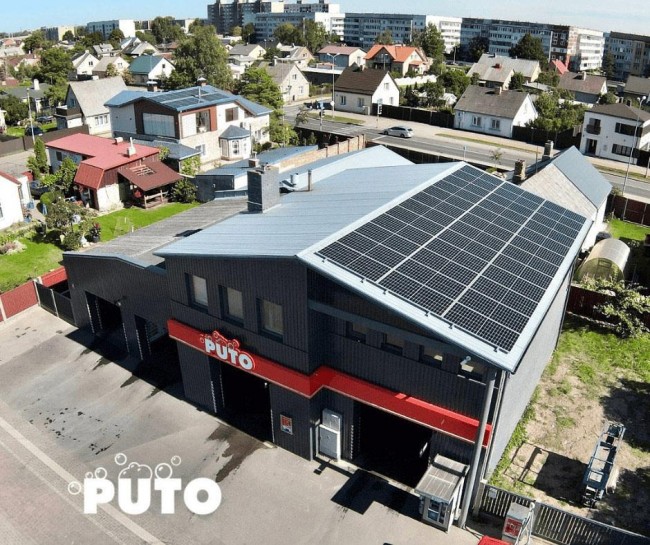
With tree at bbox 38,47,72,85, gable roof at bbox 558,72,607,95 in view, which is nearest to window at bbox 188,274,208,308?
tree at bbox 38,47,72,85

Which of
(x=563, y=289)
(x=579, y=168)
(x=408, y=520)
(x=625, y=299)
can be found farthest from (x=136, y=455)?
(x=579, y=168)

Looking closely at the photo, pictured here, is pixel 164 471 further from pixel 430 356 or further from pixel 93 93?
pixel 93 93

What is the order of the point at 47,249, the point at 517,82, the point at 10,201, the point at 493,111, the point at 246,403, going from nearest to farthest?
the point at 246,403 < the point at 47,249 < the point at 10,201 < the point at 493,111 < the point at 517,82

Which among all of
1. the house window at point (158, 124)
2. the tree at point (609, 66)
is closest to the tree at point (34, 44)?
the house window at point (158, 124)

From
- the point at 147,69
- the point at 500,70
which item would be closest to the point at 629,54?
the point at 500,70

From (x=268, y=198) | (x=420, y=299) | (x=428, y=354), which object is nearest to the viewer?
(x=420, y=299)

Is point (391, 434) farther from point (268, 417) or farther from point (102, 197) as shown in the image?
point (102, 197)

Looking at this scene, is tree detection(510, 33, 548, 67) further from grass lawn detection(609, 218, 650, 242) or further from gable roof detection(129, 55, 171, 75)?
grass lawn detection(609, 218, 650, 242)
